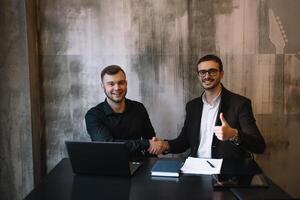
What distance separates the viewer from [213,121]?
2.64 meters

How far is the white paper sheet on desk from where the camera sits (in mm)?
2006

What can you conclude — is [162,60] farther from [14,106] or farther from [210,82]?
[14,106]

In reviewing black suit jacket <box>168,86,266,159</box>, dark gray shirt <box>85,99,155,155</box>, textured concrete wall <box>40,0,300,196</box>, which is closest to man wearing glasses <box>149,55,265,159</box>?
black suit jacket <box>168,86,266,159</box>

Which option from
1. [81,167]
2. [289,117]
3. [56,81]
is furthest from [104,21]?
[289,117]

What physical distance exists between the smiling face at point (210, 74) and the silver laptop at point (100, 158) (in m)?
0.94

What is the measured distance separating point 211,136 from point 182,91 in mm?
778

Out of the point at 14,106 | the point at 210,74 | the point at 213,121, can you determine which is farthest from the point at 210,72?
the point at 14,106

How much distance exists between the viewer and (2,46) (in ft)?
10.1

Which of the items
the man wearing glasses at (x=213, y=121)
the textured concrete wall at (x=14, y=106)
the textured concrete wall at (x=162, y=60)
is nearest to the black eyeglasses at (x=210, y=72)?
the man wearing glasses at (x=213, y=121)

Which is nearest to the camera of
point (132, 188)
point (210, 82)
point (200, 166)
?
point (132, 188)

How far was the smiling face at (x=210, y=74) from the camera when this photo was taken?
8.50 feet

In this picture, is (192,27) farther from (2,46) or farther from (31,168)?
(31,168)

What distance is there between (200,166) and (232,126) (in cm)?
57

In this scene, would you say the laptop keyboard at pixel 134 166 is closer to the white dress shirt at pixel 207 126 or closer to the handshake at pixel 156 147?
the handshake at pixel 156 147
